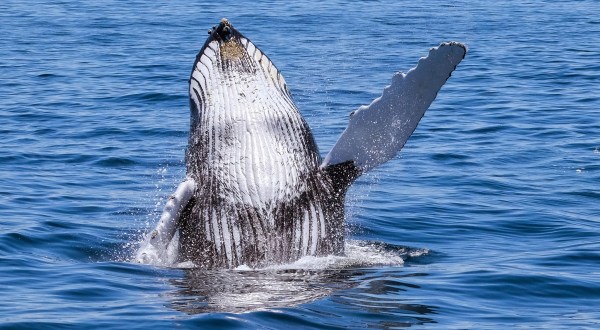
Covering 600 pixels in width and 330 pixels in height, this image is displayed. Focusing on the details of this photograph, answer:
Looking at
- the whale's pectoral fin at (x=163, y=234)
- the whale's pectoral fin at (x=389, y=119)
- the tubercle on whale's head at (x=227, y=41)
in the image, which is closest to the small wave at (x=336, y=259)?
the whale's pectoral fin at (x=163, y=234)

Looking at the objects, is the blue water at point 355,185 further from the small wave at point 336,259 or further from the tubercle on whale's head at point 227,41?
the tubercle on whale's head at point 227,41

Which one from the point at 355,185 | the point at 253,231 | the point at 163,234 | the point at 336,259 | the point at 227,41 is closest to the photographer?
the point at 163,234

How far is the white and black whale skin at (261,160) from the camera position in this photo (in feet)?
44.6

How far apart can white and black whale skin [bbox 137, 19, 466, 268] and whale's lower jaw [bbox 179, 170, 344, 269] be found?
0.4 inches

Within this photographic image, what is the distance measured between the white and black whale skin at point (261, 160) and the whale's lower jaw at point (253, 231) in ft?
0.04

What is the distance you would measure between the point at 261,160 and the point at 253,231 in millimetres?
825

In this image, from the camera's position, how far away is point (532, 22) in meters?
42.4

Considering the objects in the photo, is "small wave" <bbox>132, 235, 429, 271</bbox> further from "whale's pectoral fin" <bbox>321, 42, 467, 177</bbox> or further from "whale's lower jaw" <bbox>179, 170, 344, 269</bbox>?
"whale's pectoral fin" <bbox>321, 42, 467, 177</bbox>

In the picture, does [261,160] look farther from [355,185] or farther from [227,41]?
[355,185]

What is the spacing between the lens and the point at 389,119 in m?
14.3

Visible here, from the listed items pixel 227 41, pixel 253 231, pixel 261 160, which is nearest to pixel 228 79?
pixel 227 41

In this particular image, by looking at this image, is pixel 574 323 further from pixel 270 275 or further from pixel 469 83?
pixel 469 83

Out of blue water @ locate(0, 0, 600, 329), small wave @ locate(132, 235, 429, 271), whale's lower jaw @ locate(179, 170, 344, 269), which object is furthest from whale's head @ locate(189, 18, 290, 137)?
blue water @ locate(0, 0, 600, 329)

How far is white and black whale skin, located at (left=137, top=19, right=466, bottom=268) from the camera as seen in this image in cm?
1359
